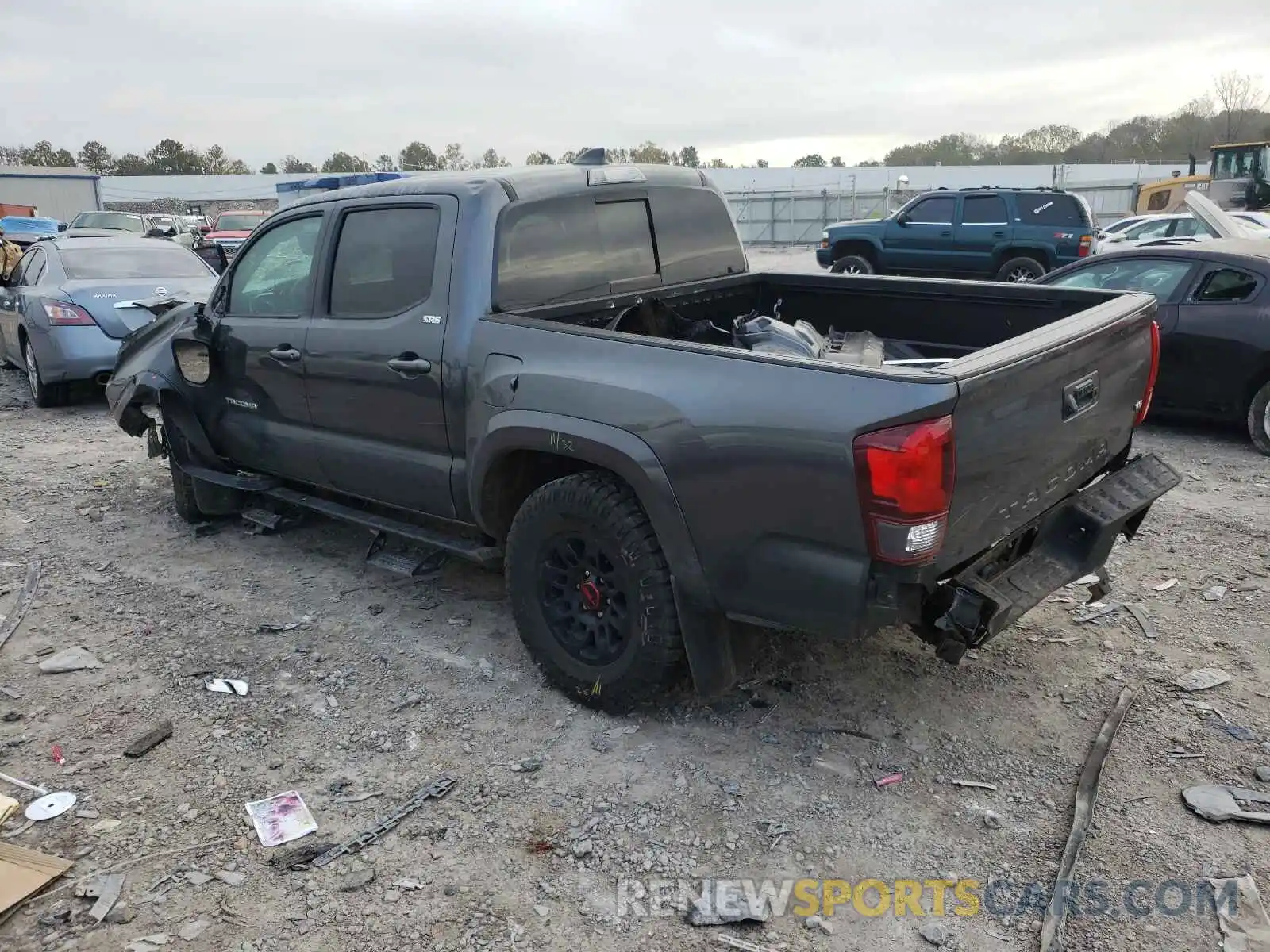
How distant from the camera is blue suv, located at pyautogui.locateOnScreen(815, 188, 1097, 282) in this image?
50.2 ft

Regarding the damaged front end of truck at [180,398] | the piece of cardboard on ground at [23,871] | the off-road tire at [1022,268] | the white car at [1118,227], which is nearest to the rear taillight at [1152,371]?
the piece of cardboard on ground at [23,871]

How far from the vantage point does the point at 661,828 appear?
2949 millimetres

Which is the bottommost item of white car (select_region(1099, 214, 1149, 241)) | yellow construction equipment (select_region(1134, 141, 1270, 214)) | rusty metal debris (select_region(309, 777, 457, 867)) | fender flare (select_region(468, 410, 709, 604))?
rusty metal debris (select_region(309, 777, 457, 867))

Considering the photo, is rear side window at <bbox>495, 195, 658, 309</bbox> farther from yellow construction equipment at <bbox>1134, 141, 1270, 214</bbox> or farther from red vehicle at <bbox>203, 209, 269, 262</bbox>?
yellow construction equipment at <bbox>1134, 141, 1270, 214</bbox>

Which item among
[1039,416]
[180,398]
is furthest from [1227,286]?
[180,398]

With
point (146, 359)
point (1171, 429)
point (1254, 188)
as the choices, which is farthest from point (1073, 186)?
point (146, 359)

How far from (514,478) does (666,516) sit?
2.94 feet

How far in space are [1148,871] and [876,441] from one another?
149cm

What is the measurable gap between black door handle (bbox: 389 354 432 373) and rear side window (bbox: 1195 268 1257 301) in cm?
592

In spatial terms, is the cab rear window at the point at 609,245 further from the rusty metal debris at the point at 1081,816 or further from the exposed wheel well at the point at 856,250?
the exposed wheel well at the point at 856,250

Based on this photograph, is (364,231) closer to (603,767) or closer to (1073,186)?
(603,767)

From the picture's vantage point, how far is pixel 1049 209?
15.4 metres

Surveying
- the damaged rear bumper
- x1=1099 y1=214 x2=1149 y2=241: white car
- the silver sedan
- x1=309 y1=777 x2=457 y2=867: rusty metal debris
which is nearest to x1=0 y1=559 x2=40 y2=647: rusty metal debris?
x1=309 y1=777 x2=457 y2=867: rusty metal debris

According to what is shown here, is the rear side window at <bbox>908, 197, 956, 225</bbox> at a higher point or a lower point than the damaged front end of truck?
higher
